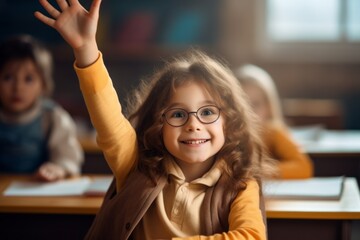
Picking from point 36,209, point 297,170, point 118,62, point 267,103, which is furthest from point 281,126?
point 118,62

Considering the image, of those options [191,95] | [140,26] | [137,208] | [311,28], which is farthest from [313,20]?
[137,208]

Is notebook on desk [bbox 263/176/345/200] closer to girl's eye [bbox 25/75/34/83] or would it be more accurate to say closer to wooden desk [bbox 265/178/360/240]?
wooden desk [bbox 265/178/360/240]

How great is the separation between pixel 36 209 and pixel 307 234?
79 centimetres

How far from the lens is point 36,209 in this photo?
218 centimetres

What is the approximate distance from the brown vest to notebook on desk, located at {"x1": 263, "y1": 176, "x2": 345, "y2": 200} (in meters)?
0.32

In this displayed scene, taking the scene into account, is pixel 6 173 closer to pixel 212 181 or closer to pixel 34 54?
pixel 34 54

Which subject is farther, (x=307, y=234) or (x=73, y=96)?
(x=73, y=96)

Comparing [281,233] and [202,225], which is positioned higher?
[202,225]

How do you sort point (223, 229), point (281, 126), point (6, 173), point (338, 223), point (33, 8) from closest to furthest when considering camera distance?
point (223, 229) → point (338, 223) → point (6, 173) → point (281, 126) → point (33, 8)

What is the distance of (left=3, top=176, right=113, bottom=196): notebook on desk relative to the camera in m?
2.34

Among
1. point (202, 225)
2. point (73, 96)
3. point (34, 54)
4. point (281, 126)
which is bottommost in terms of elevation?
point (73, 96)

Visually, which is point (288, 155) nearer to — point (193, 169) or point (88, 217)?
point (88, 217)

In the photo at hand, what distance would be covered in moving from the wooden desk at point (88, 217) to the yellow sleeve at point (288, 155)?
0.47m

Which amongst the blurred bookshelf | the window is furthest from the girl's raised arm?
the window
